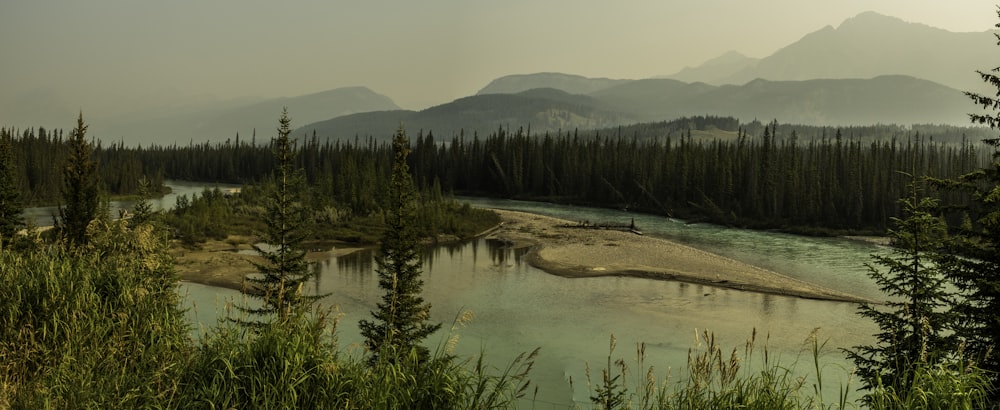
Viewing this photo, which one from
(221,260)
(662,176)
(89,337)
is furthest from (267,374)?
(662,176)

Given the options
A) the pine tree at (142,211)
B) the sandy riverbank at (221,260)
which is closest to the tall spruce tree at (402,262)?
the pine tree at (142,211)

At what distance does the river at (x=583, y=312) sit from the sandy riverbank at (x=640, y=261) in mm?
1657

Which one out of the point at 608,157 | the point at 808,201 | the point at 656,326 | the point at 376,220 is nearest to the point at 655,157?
the point at 608,157

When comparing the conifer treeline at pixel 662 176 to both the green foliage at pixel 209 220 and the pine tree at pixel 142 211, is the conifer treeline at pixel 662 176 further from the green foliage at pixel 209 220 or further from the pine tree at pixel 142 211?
the pine tree at pixel 142 211


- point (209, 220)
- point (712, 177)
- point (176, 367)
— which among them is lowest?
point (209, 220)

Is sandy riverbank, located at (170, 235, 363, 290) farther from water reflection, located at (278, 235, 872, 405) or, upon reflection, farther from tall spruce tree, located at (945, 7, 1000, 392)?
tall spruce tree, located at (945, 7, 1000, 392)

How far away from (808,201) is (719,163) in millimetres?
19034

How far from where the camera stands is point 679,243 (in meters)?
58.6

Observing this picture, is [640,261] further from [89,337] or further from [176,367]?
[176,367]

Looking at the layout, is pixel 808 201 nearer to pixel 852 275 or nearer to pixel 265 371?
pixel 852 275

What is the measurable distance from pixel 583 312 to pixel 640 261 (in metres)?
17.2

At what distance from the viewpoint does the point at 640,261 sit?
46.2 meters

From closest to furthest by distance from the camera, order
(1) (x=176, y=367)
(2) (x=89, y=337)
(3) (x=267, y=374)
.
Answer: (3) (x=267, y=374)
(1) (x=176, y=367)
(2) (x=89, y=337)

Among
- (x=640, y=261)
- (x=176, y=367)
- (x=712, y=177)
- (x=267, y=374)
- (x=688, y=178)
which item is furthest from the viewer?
(x=688, y=178)
